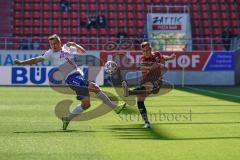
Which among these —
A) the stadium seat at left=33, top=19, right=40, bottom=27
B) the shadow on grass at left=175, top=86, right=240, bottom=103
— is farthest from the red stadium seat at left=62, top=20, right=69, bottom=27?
the shadow on grass at left=175, top=86, right=240, bottom=103

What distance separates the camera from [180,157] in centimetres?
873

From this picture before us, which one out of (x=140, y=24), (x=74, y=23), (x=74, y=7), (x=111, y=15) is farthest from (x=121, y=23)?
(x=74, y=7)

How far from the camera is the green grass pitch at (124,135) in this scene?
8914 millimetres

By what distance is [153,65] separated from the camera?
13.4 metres

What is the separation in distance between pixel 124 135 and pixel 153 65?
8.55 ft

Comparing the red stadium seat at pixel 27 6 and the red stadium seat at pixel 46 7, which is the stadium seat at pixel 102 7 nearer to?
the red stadium seat at pixel 46 7

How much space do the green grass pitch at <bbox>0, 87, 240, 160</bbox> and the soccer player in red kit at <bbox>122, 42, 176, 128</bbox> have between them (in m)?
0.59

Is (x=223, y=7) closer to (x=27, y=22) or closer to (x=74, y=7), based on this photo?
(x=74, y=7)

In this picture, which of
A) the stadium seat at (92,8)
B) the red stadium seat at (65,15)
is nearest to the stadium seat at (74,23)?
the red stadium seat at (65,15)

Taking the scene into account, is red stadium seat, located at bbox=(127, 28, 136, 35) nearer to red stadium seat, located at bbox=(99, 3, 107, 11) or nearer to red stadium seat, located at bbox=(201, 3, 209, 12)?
red stadium seat, located at bbox=(99, 3, 107, 11)

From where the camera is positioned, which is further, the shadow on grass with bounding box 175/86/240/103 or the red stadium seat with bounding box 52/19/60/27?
the red stadium seat with bounding box 52/19/60/27

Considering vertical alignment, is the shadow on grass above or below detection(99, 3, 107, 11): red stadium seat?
below

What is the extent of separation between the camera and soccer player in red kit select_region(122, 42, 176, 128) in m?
12.6

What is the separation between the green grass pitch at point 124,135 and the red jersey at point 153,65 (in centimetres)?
107
